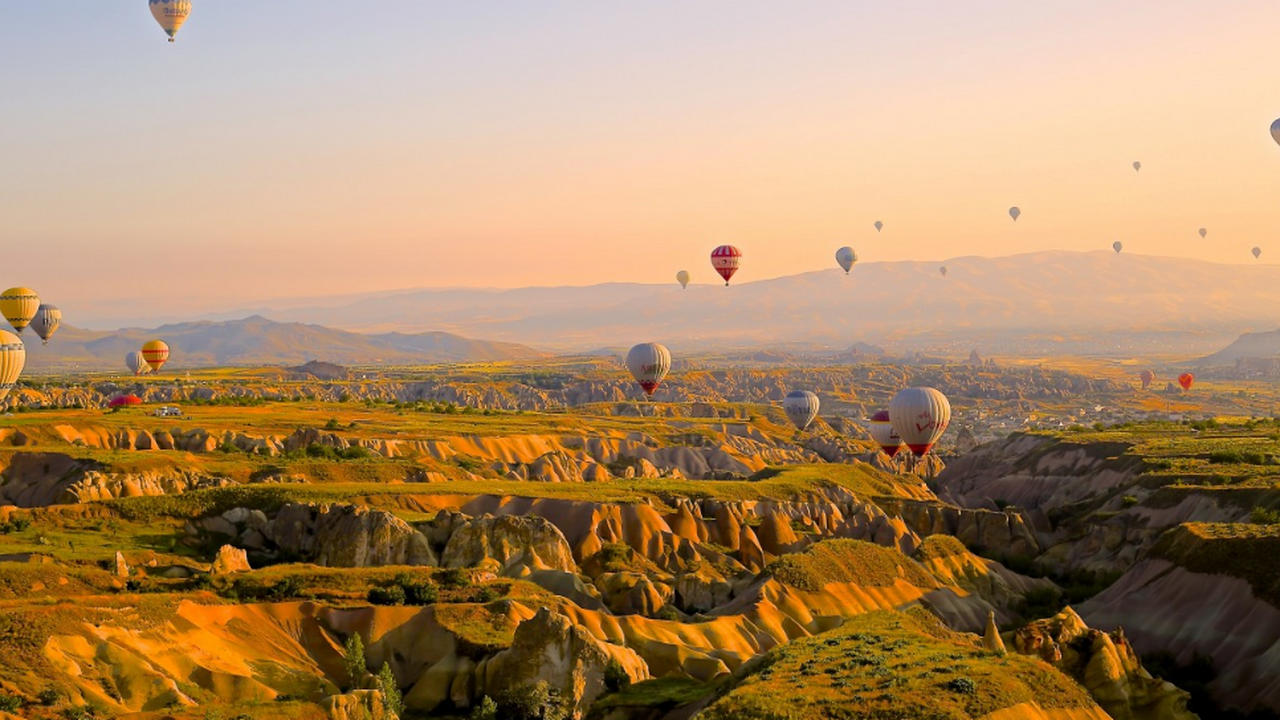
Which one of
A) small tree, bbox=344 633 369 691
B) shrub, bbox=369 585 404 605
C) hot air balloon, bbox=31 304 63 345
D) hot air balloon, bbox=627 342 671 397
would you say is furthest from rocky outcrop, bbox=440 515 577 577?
hot air balloon, bbox=31 304 63 345

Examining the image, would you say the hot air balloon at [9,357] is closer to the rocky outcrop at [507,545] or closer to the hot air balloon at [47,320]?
the rocky outcrop at [507,545]

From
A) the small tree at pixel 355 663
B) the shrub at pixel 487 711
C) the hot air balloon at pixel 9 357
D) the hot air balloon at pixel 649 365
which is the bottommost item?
the shrub at pixel 487 711

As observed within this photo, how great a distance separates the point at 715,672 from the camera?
56.2 m

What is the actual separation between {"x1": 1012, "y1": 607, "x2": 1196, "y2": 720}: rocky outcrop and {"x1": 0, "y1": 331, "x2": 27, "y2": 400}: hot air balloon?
8212cm

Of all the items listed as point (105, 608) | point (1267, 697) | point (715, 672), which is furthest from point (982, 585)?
point (105, 608)

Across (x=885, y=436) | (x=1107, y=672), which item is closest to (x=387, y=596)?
(x=1107, y=672)

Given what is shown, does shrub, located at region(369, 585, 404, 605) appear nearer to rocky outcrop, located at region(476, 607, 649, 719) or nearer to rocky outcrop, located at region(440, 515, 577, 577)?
rocky outcrop, located at region(476, 607, 649, 719)

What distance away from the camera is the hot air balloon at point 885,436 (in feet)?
469

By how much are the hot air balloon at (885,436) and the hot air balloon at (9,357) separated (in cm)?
7733

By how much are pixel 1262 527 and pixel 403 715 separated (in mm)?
52811

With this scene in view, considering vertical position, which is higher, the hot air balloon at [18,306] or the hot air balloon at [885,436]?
the hot air balloon at [18,306]

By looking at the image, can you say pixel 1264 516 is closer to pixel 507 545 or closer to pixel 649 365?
pixel 507 545

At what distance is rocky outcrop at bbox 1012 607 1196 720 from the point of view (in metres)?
56.9

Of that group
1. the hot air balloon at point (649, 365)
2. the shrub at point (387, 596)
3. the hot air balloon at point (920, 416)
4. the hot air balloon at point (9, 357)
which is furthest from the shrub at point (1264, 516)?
the hot air balloon at point (9, 357)
